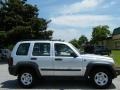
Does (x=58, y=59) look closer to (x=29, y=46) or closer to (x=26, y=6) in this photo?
(x=29, y=46)

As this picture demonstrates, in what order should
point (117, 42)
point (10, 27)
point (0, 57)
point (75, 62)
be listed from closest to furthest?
point (75, 62) < point (10, 27) < point (0, 57) < point (117, 42)

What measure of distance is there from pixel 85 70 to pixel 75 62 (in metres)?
0.51

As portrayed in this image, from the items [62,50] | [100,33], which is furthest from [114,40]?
[62,50]

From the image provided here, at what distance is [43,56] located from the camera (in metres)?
12.7

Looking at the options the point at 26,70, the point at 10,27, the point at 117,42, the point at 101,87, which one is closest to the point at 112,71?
the point at 101,87

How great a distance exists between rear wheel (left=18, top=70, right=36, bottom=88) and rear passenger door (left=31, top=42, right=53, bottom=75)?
0.49 meters

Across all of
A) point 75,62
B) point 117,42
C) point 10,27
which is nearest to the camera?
point 75,62

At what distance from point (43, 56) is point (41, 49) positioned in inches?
12.8

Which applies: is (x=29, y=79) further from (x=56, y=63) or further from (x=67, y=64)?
(x=67, y=64)

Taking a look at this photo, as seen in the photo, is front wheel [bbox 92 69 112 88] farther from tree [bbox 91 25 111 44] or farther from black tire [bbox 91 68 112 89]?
tree [bbox 91 25 111 44]

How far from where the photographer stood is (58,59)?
12539 mm

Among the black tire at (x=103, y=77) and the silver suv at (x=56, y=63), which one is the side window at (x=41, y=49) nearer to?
the silver suv at (x=56, y=63)

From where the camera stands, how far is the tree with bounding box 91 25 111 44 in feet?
296

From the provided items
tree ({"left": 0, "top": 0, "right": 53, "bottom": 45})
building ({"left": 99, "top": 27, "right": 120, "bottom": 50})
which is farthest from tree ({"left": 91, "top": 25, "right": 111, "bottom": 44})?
tree ({"left": 0, "top": 0, "right": 53, "bottom": 45})
